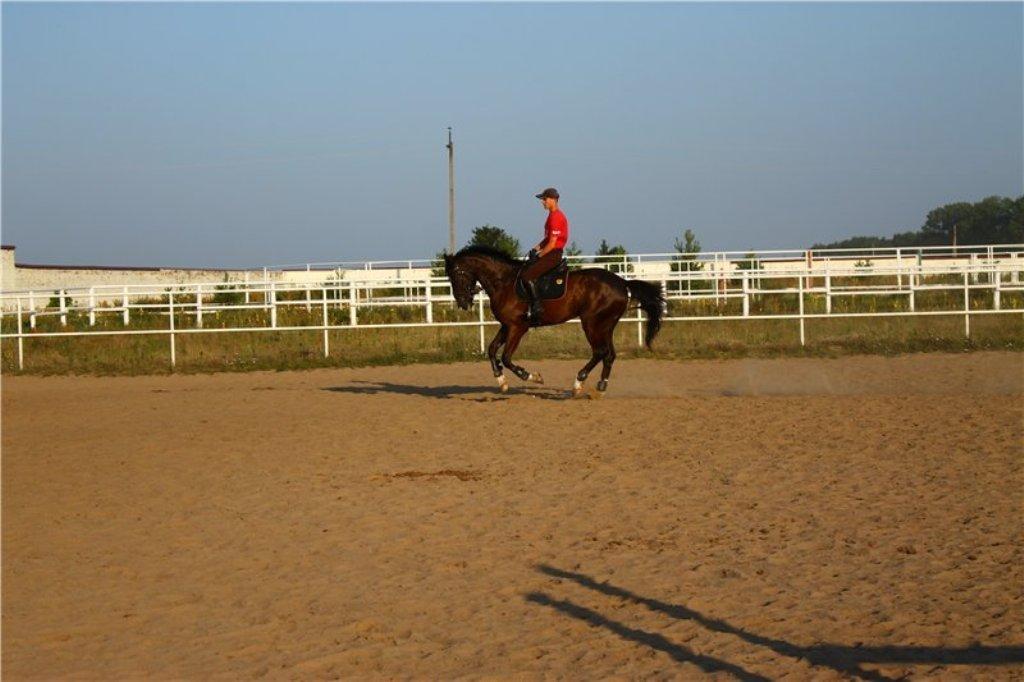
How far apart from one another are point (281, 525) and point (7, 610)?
2127 millimetres

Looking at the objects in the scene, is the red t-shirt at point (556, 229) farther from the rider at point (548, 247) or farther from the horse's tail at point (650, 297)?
the horse's tail at point (650, 297)

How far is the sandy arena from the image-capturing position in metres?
5.14

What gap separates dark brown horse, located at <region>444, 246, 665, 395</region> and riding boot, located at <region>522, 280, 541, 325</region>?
0.07m

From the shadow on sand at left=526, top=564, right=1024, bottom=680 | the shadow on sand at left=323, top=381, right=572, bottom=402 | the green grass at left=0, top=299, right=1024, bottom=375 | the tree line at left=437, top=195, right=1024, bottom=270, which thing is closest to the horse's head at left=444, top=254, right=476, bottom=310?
the shadow on sand at left=323, top=381, right=572, bottom=402

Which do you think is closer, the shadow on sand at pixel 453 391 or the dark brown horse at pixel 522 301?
the dark brown horse at pixel 522 301

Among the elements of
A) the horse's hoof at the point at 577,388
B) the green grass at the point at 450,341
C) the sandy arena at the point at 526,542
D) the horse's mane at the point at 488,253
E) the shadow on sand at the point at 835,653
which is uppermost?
the horse's mane at the point at 488,253

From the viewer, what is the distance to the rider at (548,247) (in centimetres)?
1436

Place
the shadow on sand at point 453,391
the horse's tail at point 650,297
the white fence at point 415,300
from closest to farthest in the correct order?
the horse's tail at point 650,297, the shadow on sand at point 453,391, the white fence at point 415,300

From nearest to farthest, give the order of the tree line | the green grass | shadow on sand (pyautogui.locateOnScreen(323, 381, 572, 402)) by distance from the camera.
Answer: shadow on sand (pyautogui.locateOnScreen(323, 381, 572, 402)), the green grass, the tree line

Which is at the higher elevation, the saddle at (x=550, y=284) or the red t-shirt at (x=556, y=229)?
the red t-shirt at (x=556, y=229)

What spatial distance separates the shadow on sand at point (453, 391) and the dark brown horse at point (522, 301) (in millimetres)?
538

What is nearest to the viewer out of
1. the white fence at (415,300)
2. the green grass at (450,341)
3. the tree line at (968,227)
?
the green grass at (450,341)

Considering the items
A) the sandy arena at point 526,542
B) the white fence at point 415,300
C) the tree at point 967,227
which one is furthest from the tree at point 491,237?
the tree at point 967,227

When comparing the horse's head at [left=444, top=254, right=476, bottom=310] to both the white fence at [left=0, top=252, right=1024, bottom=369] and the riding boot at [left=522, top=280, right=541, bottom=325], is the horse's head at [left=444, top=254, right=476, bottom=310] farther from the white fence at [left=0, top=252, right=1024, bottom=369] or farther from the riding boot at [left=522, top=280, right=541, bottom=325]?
the white fence at [left=0, top=252, right=1024, bottom=369]
